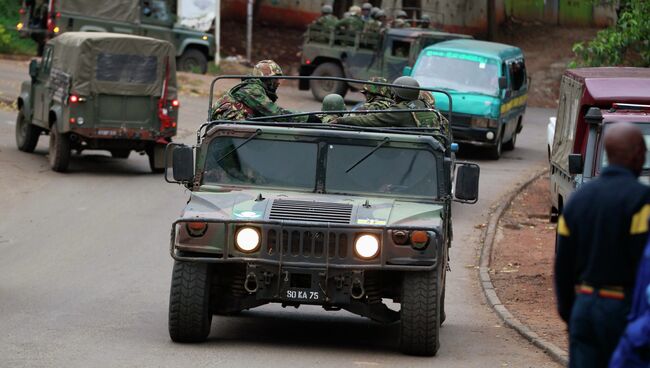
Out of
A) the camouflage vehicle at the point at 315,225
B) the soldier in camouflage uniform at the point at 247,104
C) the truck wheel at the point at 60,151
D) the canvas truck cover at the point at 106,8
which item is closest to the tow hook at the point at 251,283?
the camouflage vehicle at the point at 315,225

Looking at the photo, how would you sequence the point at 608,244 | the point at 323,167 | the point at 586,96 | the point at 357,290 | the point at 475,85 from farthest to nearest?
the point at 475,85 → the point at 586,96 → the point at 323,167 → the point at 357,290 → the point at 608,244

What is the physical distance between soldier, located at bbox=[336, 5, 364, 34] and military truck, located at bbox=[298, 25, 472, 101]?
0.13m

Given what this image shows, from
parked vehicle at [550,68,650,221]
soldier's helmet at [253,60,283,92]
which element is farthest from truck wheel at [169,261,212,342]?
parked vehicle at [550,68,650,221]

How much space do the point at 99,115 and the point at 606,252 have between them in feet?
53.2

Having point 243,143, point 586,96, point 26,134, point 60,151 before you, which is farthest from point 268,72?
point 26,134

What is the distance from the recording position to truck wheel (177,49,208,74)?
37.6 m

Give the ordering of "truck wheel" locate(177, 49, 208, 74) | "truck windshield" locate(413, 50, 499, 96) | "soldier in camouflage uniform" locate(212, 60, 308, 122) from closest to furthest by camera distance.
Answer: "soldier in camouflage uniform" locate(212, 60, 308, 122)
"truck windshield" locate(413, 50, 499, 96)
"truck wheel" locate(177, 49, 208, 74)

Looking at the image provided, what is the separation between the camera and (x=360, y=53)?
109ft

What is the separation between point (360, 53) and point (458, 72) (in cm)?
727

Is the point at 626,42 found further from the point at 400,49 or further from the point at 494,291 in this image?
the point at 494,291

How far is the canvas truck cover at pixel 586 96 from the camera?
1575 centimetres

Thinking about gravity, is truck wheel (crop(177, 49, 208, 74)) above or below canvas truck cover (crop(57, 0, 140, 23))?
below

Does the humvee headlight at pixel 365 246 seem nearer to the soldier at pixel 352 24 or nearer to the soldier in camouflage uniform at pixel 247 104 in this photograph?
the soldier in camouflage uniform at pixel 247 104

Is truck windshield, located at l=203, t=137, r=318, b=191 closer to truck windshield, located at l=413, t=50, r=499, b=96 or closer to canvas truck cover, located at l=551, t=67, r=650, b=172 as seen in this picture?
canvas truck cover, located at l=551, t=67, r=650, b=172
